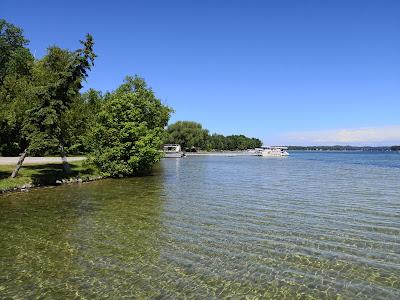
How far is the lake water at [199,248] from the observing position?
1112 cm

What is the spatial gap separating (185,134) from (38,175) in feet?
405

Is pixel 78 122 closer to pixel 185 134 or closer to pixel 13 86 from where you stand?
pixel 13 86

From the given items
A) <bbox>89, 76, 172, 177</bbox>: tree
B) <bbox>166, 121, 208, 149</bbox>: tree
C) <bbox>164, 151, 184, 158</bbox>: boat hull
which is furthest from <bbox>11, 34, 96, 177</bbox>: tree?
<bbox>166, 121, 208, 149</bbox>: tree

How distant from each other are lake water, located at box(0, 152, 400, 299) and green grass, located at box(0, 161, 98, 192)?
18.3 feet

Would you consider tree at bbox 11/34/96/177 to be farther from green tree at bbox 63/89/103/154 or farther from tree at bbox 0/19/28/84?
tree at bbox 0/19/28/84

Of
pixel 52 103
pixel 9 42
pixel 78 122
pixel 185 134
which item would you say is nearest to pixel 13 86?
pixel 78 122

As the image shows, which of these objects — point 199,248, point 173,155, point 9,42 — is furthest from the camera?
point 173,155

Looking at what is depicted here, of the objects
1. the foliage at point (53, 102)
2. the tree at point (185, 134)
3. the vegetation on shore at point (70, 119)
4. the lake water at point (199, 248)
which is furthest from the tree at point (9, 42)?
the tree at point (185, 134)

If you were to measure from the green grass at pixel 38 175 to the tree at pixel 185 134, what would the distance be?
112441mm

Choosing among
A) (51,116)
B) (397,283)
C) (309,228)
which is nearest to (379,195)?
(309,228)

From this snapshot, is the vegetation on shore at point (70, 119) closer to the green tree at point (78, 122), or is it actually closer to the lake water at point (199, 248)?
the green tree at point (78, 122)

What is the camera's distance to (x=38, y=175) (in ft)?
124

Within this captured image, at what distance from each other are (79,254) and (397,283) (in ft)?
35.5

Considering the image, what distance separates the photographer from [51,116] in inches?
1419
